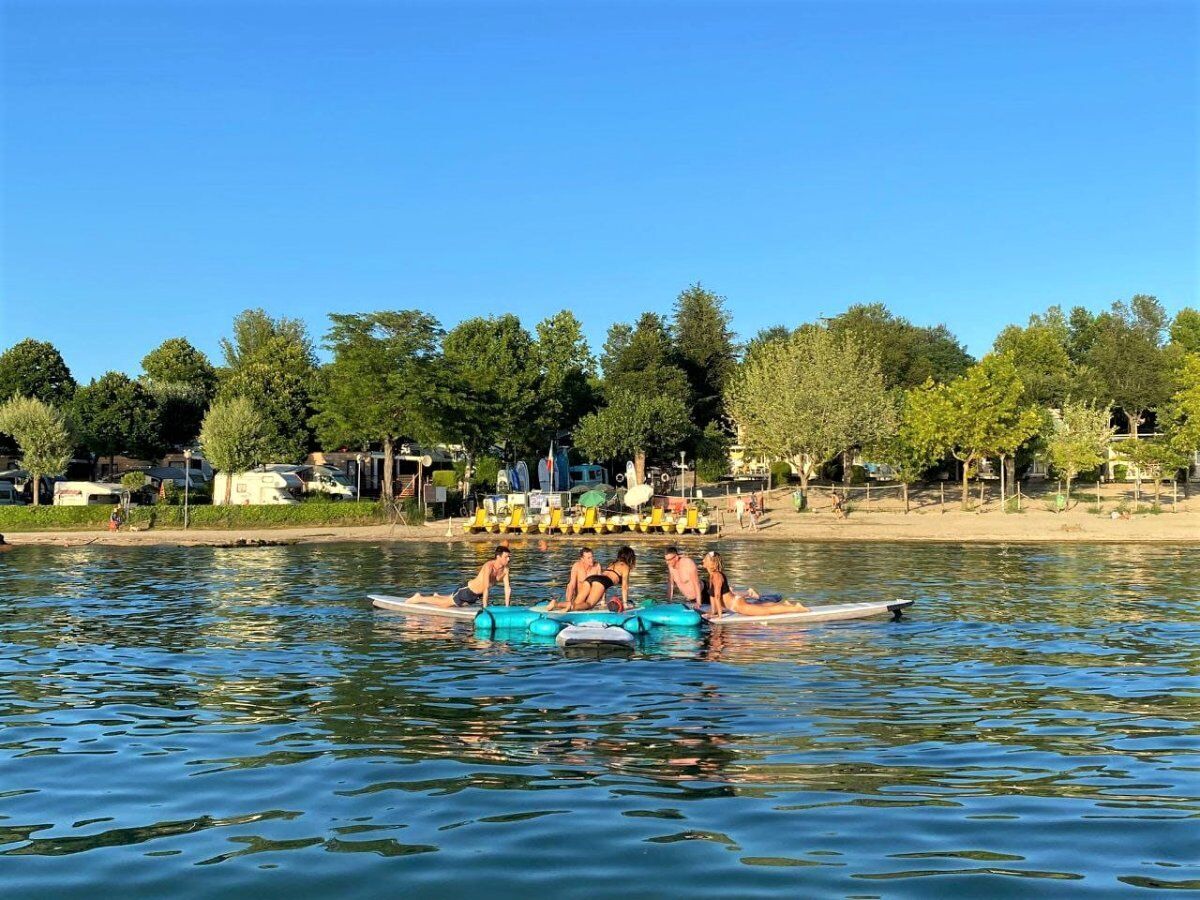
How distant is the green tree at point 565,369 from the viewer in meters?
78.5

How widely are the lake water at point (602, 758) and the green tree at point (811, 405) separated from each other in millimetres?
36300

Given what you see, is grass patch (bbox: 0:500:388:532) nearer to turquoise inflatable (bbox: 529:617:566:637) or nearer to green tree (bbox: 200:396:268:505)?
green tree (bbox: 200:396:268:505)

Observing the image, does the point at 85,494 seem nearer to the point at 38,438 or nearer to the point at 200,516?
the point at 38,438

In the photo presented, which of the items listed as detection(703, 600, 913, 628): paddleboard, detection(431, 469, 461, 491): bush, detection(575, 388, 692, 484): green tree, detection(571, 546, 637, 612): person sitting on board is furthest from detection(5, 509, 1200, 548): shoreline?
detection(571, 546, 637, 612): person sitting on board

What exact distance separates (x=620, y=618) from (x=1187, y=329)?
104 metres

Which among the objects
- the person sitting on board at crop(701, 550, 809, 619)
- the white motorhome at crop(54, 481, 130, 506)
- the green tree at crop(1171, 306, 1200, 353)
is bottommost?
the person sitting on board at crop(701, 550, 809, 619)

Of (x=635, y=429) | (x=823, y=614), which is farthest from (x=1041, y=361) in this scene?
(x=823, y=614)

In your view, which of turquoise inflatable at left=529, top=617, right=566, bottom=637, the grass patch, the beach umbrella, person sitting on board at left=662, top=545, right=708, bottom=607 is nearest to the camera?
turquoise inflatable at left=529, top=617, right=566, bottom=637

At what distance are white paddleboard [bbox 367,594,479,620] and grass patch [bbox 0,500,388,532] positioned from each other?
92.0 ft

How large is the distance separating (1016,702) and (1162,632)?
751 cm

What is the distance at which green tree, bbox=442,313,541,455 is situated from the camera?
5984 cm

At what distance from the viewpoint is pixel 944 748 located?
37.0ft

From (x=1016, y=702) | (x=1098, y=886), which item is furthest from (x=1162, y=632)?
(x=1098, y=886)

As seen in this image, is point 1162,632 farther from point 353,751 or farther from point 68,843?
point 68,843
